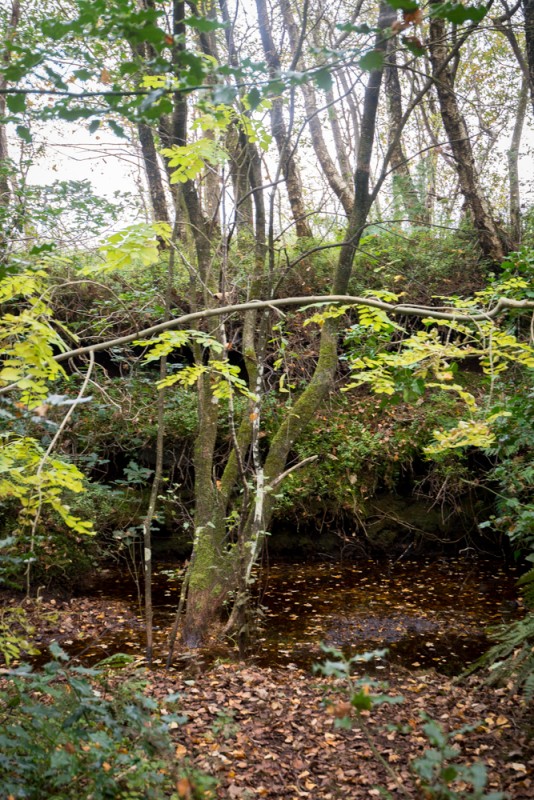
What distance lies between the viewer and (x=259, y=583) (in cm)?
661

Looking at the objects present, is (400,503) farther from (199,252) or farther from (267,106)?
(267,106)

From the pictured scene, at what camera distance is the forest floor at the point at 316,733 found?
9.36 feet

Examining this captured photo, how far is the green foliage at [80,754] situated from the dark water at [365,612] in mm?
2105

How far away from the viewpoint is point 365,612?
5.88 metres

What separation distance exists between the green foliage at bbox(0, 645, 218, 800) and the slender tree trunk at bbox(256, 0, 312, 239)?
3584 mm

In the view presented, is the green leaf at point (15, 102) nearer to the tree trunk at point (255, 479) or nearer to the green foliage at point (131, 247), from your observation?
the green foliage at point (131, 247)

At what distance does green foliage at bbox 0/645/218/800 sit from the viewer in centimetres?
210

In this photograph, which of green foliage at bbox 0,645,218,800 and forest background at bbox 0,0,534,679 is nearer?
green foliage at bbox 0,645,218,800

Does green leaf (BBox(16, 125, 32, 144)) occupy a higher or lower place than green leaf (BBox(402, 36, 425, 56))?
lower

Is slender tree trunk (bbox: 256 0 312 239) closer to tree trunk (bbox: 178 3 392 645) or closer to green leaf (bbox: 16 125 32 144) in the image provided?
tree trunk (bbox: 178 3 392 645)

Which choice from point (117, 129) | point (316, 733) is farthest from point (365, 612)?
point (117, 129)

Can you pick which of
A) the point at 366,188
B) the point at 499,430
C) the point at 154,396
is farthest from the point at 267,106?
the point at 154,396

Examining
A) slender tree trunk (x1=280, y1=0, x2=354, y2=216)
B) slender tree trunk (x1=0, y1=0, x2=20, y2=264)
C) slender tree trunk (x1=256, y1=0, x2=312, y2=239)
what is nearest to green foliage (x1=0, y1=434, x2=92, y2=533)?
slender tree trunk (x1=256, y1=0, x2=312, y2=239)

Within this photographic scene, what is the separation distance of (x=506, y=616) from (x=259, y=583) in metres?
2.66
